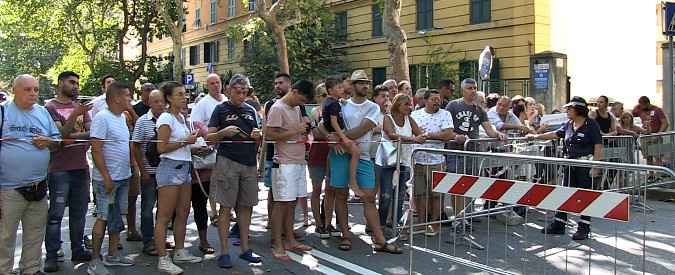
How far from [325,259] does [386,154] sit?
1.50 meters

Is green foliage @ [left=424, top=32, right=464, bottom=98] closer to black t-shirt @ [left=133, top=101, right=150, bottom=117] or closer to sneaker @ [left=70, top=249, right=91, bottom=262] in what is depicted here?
black t-shirt @ [left=133, top=101, right=150, bottom=117]

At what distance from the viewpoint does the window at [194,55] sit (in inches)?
1780

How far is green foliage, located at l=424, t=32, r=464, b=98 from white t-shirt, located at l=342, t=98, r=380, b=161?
1538cm

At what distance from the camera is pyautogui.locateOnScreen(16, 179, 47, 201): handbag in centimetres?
550

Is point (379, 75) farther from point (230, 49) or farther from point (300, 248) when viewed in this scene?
point (300, 248)

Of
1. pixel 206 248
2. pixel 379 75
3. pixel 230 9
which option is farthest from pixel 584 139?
pixel 230 9

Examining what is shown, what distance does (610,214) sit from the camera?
411 centimetres

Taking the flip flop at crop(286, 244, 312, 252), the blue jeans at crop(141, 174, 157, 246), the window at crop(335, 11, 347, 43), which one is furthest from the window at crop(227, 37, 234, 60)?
the flip flop at crop(286, 244, 312, 252)

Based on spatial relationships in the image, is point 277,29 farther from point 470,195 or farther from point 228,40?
point 228,40

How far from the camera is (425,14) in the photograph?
25.7m

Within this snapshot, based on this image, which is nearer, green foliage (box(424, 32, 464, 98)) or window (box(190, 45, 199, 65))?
green foliage (box(424, 32, 464, 98))

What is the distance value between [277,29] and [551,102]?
29.8 ft

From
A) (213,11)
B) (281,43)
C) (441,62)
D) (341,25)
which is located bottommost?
(441,62)

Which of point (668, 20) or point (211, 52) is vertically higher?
point (211, 52)
